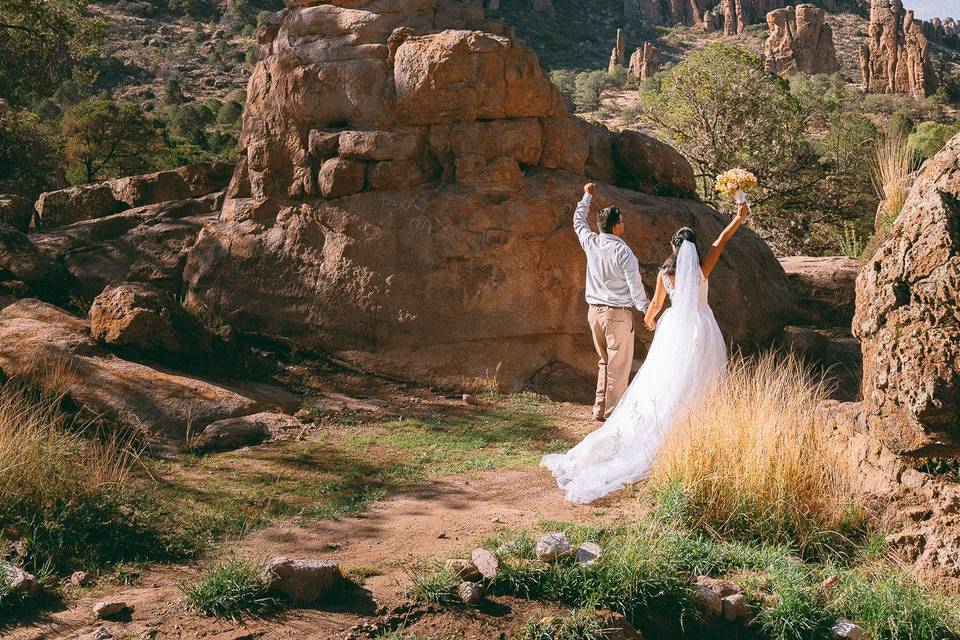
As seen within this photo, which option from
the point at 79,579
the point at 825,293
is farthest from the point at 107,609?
the point at 825,293

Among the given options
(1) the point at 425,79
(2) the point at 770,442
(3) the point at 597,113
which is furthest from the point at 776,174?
(3) the point at 597,113

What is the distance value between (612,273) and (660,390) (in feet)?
5.42

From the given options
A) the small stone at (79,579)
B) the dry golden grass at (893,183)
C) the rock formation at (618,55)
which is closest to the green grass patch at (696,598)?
the small stone at (79,579)

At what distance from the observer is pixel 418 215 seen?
9.90 meters

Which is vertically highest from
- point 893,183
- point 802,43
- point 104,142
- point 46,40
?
point 802,43

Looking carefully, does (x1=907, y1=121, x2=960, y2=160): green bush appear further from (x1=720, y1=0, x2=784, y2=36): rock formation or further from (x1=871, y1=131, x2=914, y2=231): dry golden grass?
(x1=720, y1=0, x2=784, y2=36): rock formation

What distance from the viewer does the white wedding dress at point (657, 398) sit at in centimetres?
579

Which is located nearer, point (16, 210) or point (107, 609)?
point (107, 609)

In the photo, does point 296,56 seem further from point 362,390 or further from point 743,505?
point 743,505

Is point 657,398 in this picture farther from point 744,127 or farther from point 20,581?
point 744,127

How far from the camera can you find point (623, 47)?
206 ft

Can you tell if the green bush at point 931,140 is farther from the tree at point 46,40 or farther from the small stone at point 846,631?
the small stone at point 846,631

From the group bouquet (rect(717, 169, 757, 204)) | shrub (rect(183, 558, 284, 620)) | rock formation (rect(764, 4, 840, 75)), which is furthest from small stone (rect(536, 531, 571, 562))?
rock formation (rect(764, 4, 840, 75))

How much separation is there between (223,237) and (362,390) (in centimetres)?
268
